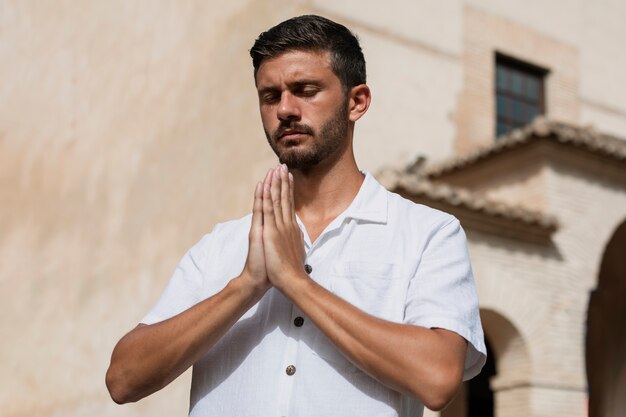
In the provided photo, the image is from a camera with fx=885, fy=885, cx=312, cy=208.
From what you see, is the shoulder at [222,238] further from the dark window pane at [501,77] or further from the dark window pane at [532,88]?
the dark window pane at [532,88]

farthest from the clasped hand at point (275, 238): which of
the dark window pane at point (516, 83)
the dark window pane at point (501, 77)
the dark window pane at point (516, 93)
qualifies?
the dark window pane at point (516, 83)

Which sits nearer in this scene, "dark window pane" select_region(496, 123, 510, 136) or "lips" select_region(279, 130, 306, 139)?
"lips" select_region(279, 130, 306, 139)

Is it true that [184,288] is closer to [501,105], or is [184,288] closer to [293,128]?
[293,128]

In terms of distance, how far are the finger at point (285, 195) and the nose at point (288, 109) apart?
11cm

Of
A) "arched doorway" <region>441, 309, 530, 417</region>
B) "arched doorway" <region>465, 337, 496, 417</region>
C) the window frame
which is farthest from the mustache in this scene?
the window frame

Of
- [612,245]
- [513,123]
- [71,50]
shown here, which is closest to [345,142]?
[612,245]

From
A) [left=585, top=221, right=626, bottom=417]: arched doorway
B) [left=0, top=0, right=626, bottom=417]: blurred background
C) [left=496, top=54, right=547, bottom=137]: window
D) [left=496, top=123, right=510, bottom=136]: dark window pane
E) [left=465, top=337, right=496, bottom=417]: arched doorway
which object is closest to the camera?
[left=0, top=0, right=626, bottom=417]: blurred background

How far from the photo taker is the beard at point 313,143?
1914 millimetres

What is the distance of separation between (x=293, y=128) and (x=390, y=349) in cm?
52

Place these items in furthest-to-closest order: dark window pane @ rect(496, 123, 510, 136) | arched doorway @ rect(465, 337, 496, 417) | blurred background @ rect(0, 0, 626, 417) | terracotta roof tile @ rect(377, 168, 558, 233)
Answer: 1. dark window pane @ rect(496, 123, 510, 136)
2. arched doorway @ rect(465, 337, 496, 417)
3. blurred background @ rect(0, 0, 626, 417)
4. terracotta roof tile @ rect(377, 168, 558, 233)

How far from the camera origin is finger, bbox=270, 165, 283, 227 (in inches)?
73.3

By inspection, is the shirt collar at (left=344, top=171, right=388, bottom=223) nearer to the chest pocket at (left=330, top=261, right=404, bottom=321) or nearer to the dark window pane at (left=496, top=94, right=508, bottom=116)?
the chest pocket at (left=330, top=261, right=404, bottom=321)

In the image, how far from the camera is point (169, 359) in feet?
6.04

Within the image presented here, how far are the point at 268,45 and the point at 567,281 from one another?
7326 millimetres
